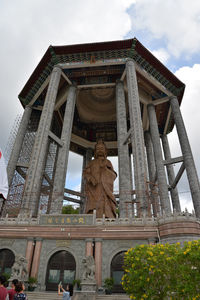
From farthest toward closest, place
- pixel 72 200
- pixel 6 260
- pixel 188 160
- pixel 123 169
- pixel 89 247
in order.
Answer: pixel 72 200 < pixel 188 160 < pixel 123 169 < pixel 6 260 < pixel 89 247

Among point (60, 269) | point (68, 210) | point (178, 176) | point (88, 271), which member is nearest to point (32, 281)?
point (60, 269)

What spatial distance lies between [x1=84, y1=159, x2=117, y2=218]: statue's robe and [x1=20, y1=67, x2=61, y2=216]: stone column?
539cm

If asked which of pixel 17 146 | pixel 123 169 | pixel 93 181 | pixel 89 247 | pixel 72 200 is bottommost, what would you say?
pixel 89 247

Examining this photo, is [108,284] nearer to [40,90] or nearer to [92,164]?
[92,164]

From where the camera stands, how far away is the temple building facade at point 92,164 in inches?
611

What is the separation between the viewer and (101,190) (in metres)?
24.7

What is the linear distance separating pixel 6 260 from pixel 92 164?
13.1m

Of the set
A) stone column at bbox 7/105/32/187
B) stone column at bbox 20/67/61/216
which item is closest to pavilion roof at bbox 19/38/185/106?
stone column at bbox 20/67/61/216

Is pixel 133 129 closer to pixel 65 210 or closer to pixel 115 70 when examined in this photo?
pixel 115 70

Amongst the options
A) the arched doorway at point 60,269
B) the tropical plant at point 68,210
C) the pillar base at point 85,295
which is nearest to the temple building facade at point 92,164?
the arched doorway at point 60,269

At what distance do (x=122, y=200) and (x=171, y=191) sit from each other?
13.5 m

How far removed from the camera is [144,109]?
35.7 meters

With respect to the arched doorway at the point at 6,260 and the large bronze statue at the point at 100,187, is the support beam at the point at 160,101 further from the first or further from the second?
the arched doorway at the point at 6,260

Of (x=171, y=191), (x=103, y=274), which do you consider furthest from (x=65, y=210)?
(x=103, y=274)
